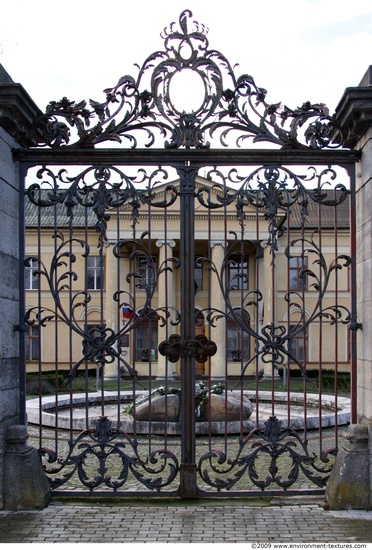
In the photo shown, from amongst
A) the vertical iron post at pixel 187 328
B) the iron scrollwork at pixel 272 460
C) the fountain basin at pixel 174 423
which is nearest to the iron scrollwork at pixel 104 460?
the vertical iron post at pixel 187 328

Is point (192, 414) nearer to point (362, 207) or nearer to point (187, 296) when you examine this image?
point (187, 296)

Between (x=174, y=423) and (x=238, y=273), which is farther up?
(x=238, y=273)

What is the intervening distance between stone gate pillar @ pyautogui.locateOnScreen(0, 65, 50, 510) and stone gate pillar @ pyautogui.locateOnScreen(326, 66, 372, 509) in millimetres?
2496

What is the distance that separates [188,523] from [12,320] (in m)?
2.22

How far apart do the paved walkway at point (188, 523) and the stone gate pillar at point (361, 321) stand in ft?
0.66

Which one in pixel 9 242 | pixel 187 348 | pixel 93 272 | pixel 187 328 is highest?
pixel 93 272

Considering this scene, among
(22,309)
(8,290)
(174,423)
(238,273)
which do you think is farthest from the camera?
(174,423)

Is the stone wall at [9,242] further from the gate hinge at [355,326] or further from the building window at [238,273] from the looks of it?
the gate hinge at [355,326]

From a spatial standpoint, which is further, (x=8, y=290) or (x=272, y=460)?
(x=272, y=460)

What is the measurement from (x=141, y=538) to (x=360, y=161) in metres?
3.58

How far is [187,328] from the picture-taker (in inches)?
221

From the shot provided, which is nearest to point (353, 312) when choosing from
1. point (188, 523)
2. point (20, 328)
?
point (188, 523)

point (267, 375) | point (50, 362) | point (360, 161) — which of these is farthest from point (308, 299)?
point (360, 161)

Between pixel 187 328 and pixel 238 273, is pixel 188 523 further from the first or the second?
pixel 238 273
